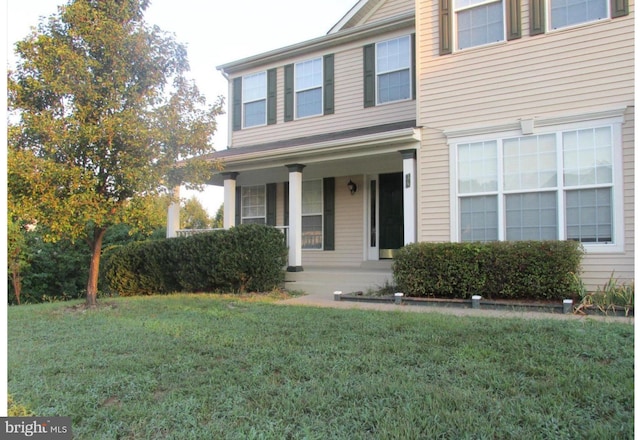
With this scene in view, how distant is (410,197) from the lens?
8.06m

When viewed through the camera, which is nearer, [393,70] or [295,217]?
[295,217]

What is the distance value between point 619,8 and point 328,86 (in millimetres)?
5838

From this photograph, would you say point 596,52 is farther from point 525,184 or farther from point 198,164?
point 198,164

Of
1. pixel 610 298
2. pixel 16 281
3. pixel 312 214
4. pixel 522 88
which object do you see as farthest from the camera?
pixel 16 281

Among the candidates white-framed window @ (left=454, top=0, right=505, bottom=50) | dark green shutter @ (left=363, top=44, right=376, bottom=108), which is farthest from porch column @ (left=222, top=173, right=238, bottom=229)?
white-framed window @ (left=454, top=0, right=505, bottom=50)

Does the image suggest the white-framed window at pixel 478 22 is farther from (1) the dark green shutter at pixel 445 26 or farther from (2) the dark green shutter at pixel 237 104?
(2) the dark green shutter at pixel 237 104

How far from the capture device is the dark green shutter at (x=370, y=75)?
1013cm

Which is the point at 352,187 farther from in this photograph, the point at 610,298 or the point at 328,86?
the point at 610,298

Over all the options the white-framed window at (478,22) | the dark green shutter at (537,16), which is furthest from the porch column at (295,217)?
the dark green shutter at (537,16)

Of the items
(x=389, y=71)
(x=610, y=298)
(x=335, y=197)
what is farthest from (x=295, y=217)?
(x=610, y=298)

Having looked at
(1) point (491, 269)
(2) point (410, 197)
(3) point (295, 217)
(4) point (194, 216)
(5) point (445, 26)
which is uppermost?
(5) point (445, 26)

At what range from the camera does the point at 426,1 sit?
8.11m

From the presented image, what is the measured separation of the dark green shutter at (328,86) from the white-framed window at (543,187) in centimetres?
379

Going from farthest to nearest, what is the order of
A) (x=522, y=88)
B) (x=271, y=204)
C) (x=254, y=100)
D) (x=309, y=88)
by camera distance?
(x=254, y=100) → (x=271, y=204) → (x=309, y=88) → (x=522, y=88)
